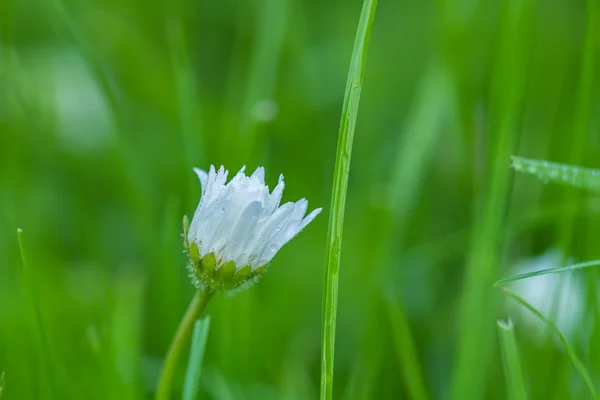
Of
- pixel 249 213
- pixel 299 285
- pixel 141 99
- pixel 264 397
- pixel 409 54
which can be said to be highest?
pixel 409 54

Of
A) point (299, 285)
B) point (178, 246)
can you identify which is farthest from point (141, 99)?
point (299, 285)

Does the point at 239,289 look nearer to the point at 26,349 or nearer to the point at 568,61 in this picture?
the point at 26,349

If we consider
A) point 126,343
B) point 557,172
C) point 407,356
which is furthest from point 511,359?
point 126,343

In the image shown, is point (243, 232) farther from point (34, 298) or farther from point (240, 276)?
point (34, 298)

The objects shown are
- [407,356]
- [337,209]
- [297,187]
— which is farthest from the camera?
[297,187]

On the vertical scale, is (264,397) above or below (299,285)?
below

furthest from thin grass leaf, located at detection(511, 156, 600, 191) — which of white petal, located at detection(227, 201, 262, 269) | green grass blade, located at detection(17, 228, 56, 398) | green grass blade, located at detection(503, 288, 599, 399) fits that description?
green grass blade, located at detection(17, 228, 56, 398)

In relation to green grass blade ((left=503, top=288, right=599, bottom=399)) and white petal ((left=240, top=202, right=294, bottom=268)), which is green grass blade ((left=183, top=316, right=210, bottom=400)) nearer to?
white petal ((left=240, top=202, right=294, bottom=268))
